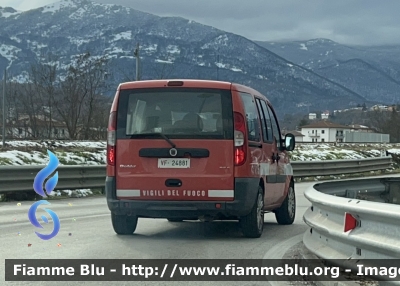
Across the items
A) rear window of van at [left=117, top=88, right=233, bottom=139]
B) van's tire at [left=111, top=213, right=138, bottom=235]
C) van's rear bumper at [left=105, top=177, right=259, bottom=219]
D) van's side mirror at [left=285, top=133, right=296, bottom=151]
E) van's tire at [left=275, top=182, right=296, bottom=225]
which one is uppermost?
rear window of van at [left=117, top=88, right=233, bottom=139]

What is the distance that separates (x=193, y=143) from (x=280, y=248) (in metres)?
1.65

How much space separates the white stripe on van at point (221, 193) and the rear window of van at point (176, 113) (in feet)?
2.19

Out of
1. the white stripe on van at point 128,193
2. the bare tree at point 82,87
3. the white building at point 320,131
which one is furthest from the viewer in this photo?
the white building at point 320,131

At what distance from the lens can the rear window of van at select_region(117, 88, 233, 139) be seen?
8.72 metres

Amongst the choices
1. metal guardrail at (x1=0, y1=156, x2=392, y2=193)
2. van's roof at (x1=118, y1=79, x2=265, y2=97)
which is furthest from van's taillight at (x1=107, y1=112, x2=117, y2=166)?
metal guardrail at (x1=0, y1=156, x2=392, y2=193)

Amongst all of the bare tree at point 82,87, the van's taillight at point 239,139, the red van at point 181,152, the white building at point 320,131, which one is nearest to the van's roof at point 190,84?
the red van at point 181,152

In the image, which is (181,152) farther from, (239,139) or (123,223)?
(123,223)

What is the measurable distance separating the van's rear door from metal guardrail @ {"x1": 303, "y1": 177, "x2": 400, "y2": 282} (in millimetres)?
1328

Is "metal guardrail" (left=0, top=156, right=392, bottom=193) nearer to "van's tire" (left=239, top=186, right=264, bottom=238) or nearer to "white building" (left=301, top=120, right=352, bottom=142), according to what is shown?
"van's tire" (left=239, top=186, right=264, bottom=238)

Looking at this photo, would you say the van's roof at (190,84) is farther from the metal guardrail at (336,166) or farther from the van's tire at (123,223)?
the metal guardrail at (336,166)

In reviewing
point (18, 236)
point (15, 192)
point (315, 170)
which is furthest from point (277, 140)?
point (315, 170)

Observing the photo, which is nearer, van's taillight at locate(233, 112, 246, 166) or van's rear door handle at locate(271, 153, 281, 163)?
van's taillight at locate(233, 112, 246, 166)

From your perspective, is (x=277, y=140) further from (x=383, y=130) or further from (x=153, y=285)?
(x=383, y=130)

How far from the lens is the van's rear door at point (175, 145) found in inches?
340
